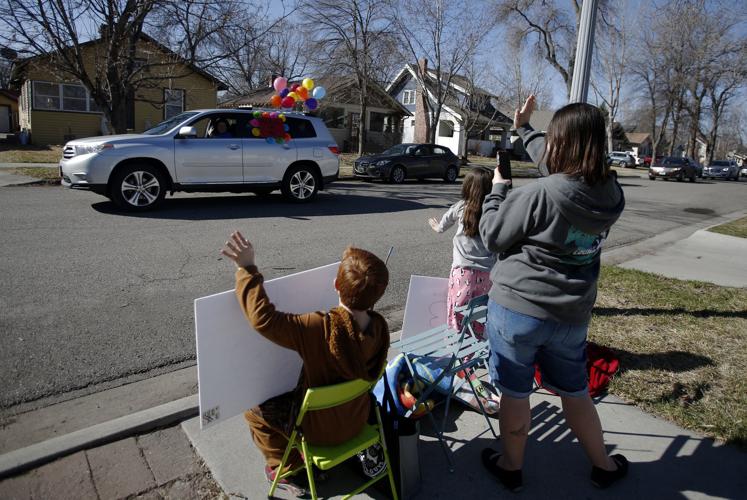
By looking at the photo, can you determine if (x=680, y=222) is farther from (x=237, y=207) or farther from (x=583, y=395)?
(x=583, y=395)

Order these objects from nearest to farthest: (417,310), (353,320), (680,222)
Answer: (353,320) < (417,310) < (680,222)

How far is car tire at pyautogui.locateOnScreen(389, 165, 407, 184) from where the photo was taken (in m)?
17.7

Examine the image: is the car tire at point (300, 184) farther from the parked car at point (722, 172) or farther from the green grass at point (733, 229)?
the parked car at point (722, 172)

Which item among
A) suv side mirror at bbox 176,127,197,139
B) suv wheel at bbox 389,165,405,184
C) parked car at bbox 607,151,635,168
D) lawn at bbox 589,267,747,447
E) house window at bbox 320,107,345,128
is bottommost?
lawn at bbox 589,267,747,447

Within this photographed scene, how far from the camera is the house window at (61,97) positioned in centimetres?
2438

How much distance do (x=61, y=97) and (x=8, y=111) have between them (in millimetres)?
16497

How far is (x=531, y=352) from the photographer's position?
2326 millimetres

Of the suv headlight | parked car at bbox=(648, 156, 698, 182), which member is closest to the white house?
parked car at bbox=(648, 156, 698, 182)

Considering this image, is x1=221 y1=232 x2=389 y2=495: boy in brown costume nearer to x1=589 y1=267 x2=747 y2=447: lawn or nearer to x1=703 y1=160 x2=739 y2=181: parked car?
x1=589 y1=267 x2=747 y2=447: lawn

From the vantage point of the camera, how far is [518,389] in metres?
2.37

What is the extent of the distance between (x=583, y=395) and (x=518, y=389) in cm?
33

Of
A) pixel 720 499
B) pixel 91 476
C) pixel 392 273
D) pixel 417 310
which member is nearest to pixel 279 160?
pixel 392 273

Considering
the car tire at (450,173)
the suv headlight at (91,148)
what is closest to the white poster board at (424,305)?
the suv headlight at (91,148)

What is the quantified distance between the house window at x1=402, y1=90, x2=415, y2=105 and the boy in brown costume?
4190 centimetres
